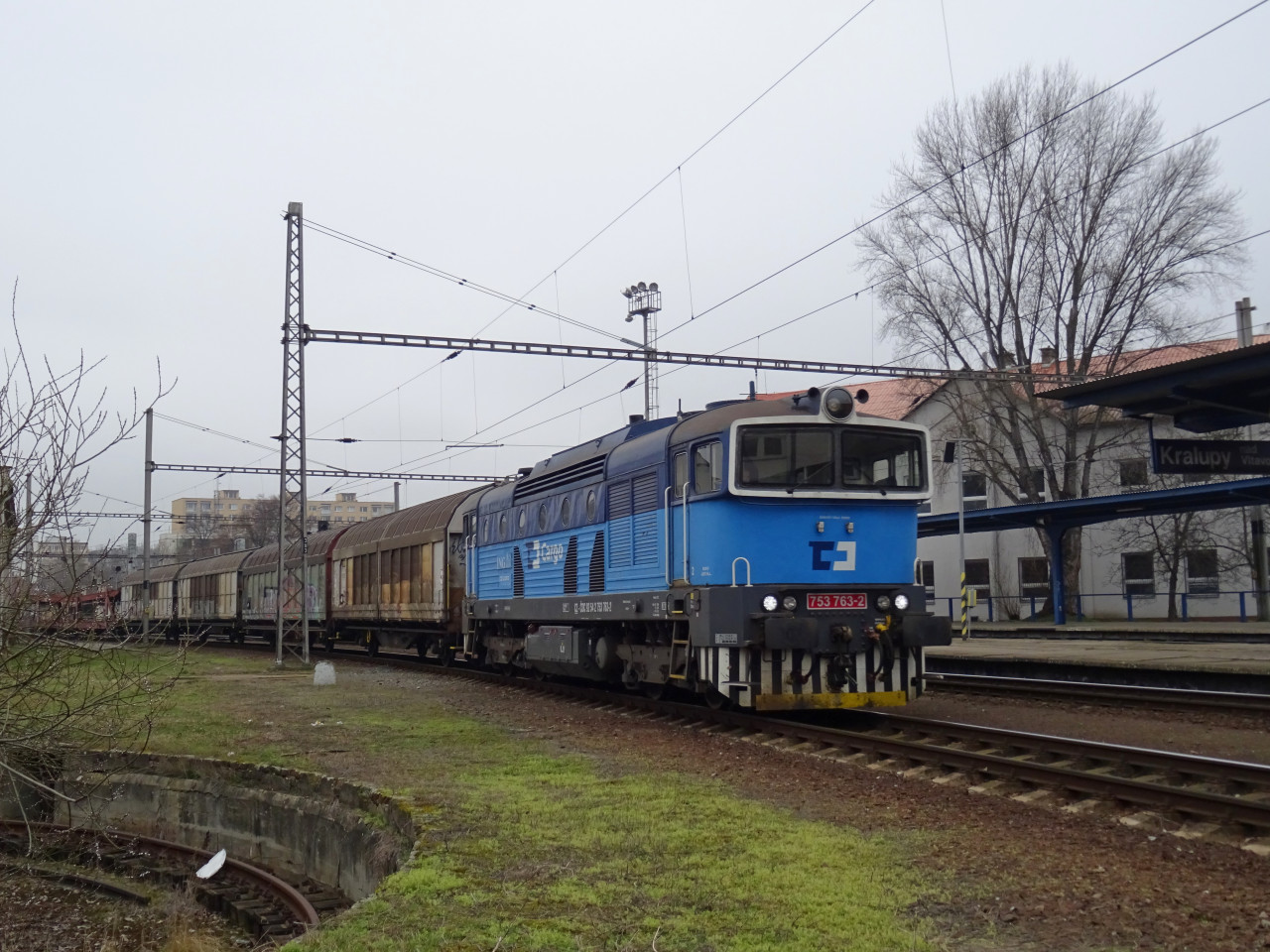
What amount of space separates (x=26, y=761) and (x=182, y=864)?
6.78ft

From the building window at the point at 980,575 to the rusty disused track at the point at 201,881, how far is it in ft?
120

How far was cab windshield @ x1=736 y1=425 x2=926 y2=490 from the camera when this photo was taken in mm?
11812

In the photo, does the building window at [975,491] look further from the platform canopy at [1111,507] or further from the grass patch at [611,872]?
the grass patch at [611,872]

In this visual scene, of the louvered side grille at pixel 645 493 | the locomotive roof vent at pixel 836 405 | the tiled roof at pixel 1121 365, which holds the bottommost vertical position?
the louvered side grille at pixel 645 493

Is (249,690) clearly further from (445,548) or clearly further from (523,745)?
(523,745)

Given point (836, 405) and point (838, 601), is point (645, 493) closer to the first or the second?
point (836, 405)

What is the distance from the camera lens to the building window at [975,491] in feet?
153

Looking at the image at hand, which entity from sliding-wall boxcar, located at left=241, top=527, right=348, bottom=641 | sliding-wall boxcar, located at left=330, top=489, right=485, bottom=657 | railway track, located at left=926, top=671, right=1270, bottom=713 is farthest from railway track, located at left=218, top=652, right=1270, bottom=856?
sliding-wall boxcar, located at left=241, top=527, right=348, bottom=641

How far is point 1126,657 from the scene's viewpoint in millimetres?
19766

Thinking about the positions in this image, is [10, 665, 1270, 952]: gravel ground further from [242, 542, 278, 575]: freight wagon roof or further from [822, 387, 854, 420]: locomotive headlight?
[242, 542, 278, 575]: freight wagon roof

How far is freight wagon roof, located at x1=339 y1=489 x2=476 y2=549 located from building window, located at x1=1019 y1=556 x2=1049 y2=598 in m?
25.4

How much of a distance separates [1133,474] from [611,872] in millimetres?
39781

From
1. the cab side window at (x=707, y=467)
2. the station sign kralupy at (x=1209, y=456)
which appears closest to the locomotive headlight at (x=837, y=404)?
the cab side window at (x=707, y=467)

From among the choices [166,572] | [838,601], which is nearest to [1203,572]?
[838,601]
